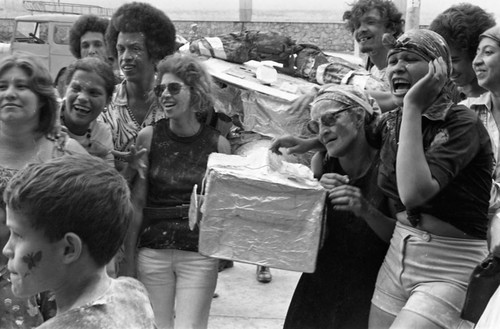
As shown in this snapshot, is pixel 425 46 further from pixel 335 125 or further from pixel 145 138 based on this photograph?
pixel 145 138

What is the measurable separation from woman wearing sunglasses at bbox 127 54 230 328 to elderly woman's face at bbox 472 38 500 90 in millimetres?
1173

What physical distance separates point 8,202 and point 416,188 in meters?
1.28

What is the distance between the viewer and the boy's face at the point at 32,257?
5.91ft

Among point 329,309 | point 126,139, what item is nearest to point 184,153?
point 126,139

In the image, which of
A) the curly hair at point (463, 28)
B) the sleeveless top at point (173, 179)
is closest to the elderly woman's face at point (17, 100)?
the sleeveless top at point (173, 179)

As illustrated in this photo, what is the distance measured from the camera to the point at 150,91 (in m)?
3.65

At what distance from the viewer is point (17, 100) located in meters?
2.87

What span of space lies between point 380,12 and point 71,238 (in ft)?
10.1

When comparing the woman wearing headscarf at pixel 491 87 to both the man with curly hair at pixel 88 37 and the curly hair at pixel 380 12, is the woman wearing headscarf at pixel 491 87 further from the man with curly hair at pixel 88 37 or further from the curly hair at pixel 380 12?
the man with curly hair at pixel 88 37

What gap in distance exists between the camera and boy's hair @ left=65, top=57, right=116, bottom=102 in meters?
3.37

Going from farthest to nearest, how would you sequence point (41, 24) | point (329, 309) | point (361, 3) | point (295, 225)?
point (41, 24), point (361, 3), point (329, 309), point (295, 225)

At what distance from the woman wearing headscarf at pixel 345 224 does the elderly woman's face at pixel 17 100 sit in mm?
1135

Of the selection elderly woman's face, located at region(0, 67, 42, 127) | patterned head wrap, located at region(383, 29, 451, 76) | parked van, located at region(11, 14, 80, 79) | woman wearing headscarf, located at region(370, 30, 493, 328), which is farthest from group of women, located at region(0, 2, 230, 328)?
parked van, located at region(11, 14, 80, 79)

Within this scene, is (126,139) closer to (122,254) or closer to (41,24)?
(122,254)
